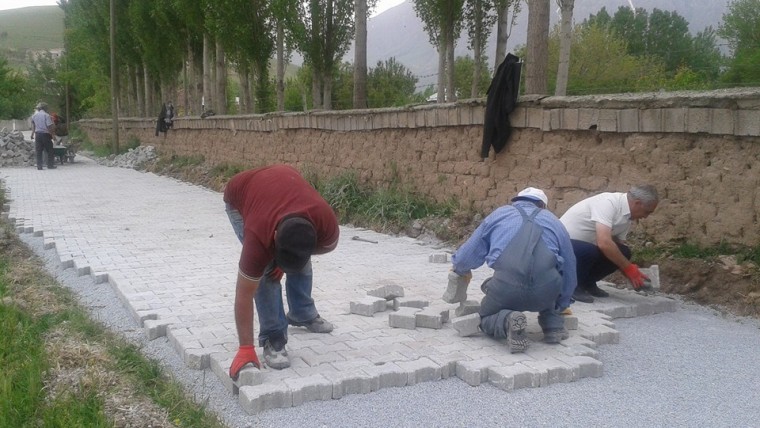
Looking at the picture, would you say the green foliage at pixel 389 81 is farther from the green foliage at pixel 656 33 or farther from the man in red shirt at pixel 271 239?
the man in red shirt at pixel 271 239

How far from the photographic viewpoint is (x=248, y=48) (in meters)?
19.0

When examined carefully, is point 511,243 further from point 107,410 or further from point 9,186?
point 9,186

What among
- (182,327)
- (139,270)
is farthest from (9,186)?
(182,327)

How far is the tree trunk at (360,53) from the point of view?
14.0 metres

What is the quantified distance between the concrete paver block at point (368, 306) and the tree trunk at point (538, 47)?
223 inches

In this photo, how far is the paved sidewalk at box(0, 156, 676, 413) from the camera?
4.30m

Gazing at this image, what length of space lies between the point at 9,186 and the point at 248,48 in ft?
22.1

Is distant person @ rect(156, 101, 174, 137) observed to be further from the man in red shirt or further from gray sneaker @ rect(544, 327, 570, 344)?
gray sneaker @ rect(544, 327, 570, 344)

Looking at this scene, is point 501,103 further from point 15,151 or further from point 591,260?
point 15,151

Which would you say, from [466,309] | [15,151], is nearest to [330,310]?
[466,309]

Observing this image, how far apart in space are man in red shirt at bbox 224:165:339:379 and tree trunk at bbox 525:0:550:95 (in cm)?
687

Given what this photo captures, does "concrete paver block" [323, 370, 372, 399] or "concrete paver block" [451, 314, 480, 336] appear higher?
"concrete paver block" [451, 314, 480, 336]

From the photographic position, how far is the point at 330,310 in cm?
576

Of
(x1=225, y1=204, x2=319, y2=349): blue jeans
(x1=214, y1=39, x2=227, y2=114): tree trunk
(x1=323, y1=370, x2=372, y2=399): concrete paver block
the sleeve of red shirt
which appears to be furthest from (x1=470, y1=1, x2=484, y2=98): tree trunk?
the sleeve of red shirt
